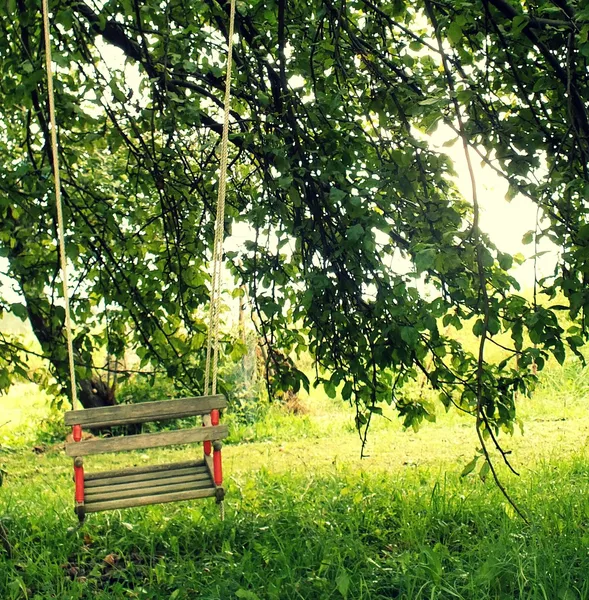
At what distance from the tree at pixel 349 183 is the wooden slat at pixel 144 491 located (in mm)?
891

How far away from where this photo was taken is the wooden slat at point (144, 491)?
10.7 ft

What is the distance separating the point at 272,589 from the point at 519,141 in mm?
2163

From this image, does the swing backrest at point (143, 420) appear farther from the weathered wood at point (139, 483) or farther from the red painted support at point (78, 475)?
the weathered wood at point (139, 483)

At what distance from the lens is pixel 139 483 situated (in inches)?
134

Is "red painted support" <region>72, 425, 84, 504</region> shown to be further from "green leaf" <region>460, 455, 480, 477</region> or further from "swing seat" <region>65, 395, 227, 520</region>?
"green leaf" <region>460, 455, 480, 477</region>

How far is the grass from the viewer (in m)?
3.35

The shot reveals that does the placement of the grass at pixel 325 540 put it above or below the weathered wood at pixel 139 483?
below

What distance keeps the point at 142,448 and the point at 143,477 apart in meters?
0.30

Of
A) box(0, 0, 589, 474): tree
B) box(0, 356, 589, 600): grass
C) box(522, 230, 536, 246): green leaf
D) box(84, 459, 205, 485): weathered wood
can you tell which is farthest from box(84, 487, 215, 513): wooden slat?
box(522, 230, 536, 246): green leaf

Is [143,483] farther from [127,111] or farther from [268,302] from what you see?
[127,111]

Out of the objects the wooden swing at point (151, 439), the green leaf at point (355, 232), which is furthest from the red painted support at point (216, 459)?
the green leaf at point (355, 232)

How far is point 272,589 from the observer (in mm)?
3273

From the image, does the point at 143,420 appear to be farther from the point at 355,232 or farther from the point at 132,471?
the point at 355,232

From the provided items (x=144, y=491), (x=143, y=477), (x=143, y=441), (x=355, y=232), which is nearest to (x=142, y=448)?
(x=143, y=441)
